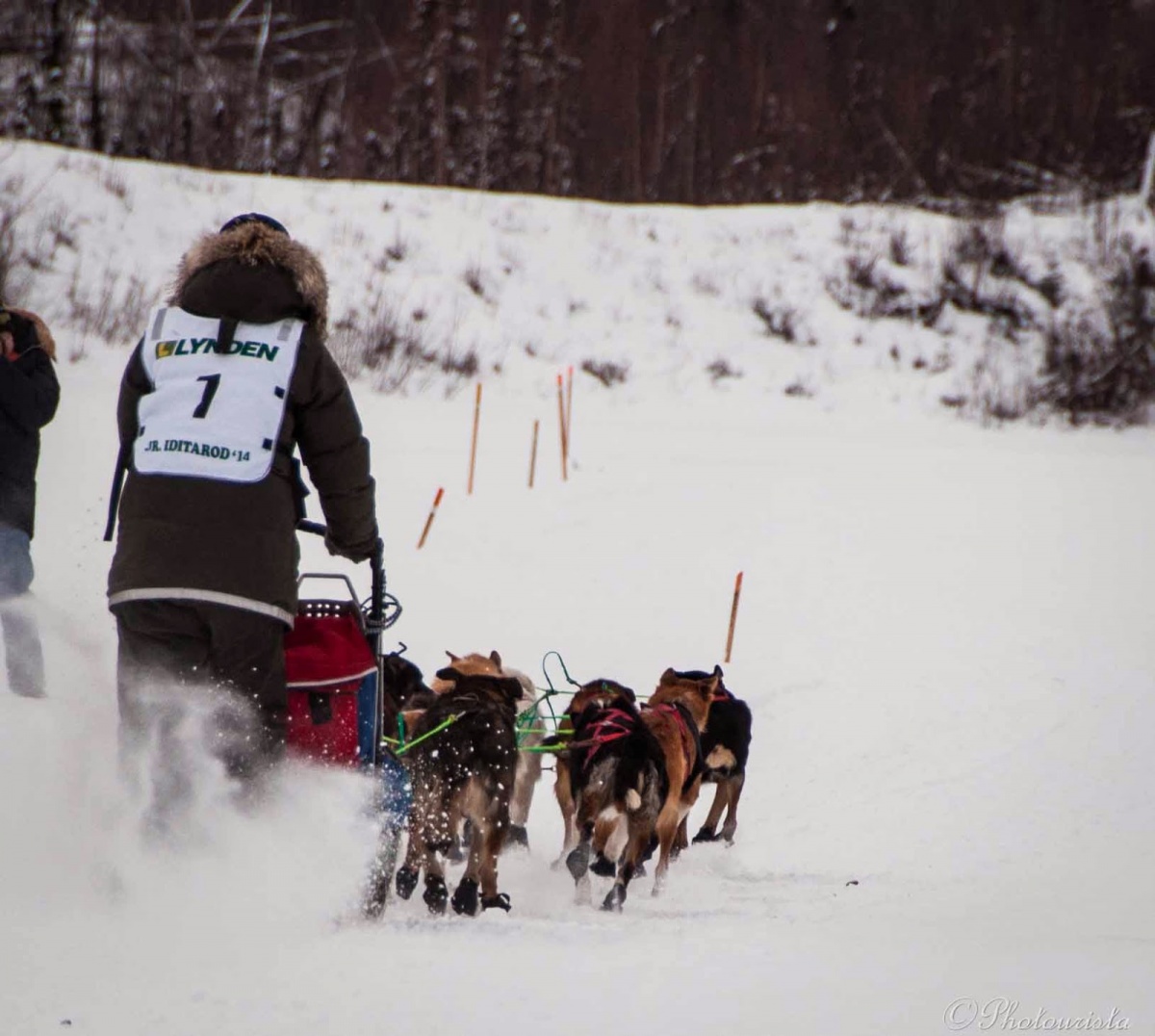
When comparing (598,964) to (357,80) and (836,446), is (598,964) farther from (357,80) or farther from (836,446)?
(357,80)

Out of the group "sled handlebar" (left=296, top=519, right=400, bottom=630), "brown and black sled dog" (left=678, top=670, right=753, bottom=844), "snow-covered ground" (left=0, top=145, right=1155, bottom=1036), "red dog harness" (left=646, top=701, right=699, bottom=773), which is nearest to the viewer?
"snow-covered ground" (left=0, top=145, right=1155, bottom=1036)

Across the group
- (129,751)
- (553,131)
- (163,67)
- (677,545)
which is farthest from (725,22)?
(129,751)

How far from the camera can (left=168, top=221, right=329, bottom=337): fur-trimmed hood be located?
131 inches

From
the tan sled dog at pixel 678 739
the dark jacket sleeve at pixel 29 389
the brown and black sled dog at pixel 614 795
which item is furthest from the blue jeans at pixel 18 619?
the tan sled dog at pixel 678 739

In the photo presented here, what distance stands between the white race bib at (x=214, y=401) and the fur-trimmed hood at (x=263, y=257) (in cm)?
13

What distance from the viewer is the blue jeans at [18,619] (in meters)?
5.17

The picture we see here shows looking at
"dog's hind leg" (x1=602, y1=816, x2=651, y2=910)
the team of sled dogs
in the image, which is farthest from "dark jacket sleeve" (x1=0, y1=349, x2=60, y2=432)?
"dog's hind leg" (x1=602, y1=816, x2=651, y2=910)

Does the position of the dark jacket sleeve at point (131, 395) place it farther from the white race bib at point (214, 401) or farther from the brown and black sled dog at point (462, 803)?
the brown and black sled dog at point (462, 803)

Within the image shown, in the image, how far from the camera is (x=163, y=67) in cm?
1867

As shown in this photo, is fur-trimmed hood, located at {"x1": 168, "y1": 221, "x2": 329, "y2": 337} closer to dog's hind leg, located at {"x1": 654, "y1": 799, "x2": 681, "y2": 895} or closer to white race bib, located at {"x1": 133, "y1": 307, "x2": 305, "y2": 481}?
white race bib, located at {"x1": 133, "y1": 307, "x2": 305, "y2": 481}

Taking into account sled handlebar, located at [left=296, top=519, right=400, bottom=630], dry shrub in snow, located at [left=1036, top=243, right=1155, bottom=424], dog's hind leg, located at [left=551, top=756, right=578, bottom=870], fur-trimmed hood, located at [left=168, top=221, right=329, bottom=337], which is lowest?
dog's hind leg, located at [left=551, top=756, right=578, bottom=870]

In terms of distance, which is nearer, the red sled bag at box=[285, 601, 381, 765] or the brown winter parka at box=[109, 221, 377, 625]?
the brown winter parka at box=[109, 221, 377, 625]

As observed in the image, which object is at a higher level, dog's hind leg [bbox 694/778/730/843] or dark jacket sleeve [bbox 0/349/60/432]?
dark jacket sleeve [bbox 0/349/60/432]

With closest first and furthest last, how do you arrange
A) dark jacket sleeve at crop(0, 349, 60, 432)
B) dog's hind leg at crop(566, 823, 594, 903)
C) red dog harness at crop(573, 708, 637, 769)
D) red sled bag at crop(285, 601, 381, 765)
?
red sled bag at crop(285, 601, 381, 765), dog's hind leg at crop(566, 823, 594, 903), red dog harness at crop(573, 708, 637, 769), dark jacket sleeve at crop(0, 349, 60, 432)
